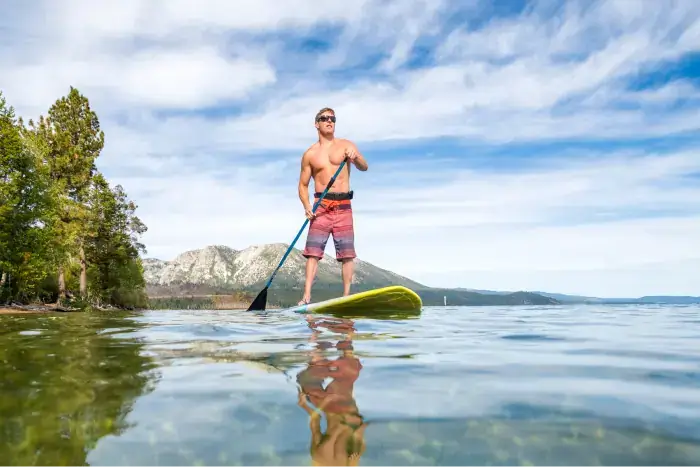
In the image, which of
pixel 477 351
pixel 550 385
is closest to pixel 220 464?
pixel 550 385

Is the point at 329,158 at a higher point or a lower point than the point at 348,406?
higher

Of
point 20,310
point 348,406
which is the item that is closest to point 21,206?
point 20,310

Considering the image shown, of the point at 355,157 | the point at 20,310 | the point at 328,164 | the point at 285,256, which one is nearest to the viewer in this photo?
the point at 355,157

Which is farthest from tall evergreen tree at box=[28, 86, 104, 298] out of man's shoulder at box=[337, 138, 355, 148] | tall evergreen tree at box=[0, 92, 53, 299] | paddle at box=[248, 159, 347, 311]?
man's shoulder at box=[337, 138, 355, 148]

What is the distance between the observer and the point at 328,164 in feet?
37.5

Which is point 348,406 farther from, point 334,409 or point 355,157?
point 355,157

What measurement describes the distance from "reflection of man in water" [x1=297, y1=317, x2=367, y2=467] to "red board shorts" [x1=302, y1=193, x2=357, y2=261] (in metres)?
7.07

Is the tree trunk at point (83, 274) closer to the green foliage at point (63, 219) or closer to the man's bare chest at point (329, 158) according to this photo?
the green foliage at point (63, 219)

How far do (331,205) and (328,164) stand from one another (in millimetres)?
883

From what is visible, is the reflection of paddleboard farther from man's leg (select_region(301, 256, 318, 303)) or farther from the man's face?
the man's face

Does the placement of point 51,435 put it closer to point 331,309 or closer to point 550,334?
point 550,334

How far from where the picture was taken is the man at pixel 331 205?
36.6ft

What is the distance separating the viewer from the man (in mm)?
11141

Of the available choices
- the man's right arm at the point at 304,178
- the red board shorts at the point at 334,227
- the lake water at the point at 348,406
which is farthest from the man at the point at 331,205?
the lake water at the point at 348,406
